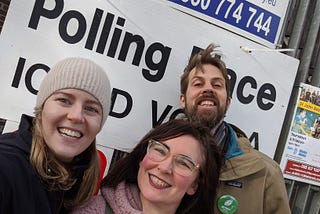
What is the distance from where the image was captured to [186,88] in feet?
7.72

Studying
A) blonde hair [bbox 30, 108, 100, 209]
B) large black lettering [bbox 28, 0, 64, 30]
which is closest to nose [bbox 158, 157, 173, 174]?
blonde hair [bbox 30, 108, 100, 209]

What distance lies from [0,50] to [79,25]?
48cm

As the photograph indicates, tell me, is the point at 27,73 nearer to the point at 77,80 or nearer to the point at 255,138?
the point at 77,80

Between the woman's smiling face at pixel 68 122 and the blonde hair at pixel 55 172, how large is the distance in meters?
0.03

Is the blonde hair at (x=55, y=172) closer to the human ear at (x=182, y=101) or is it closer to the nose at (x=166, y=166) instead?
the nose at (x=166, y=166)

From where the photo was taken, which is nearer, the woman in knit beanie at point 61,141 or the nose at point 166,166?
the woman in knit beanie at point 61,141

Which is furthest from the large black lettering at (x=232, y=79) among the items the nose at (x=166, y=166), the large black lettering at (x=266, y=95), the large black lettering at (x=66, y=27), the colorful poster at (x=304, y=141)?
the nose at (x=166, y=166)

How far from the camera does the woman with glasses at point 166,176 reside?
1542mm

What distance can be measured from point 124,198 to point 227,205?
2.46ft

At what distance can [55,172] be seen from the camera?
4.59 feet

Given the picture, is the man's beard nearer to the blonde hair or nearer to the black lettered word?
the black lettered word

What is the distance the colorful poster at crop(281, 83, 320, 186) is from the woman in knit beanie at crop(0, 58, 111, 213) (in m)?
1.90

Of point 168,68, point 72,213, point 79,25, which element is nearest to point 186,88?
point 168,68

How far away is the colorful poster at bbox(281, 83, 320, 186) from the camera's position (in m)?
2.96
